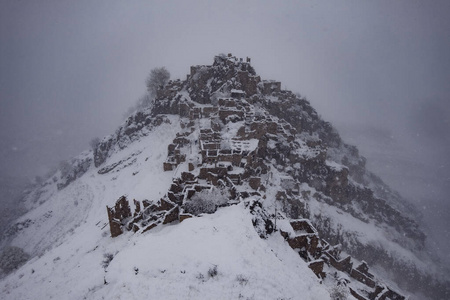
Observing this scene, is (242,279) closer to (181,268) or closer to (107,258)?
(181,268)

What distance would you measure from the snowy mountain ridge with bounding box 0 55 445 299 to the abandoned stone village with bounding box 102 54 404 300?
0.86ft

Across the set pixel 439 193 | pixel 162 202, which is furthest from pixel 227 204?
pixel 439 193

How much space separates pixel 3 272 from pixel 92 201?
18326mm

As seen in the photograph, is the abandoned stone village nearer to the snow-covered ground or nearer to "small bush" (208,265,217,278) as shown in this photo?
the snow-covered ground

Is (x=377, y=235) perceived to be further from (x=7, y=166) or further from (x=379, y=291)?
(x=7, y=166)

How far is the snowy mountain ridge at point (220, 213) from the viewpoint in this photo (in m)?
14.1

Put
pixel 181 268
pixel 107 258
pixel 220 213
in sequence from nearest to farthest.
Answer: pixel 181 268 < pixel 107 258 < pixel 220 213

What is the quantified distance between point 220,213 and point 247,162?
2813 cm

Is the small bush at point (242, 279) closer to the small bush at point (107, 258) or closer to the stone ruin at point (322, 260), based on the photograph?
the stone ruin at point (322, 260)

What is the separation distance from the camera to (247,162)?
4878 cm

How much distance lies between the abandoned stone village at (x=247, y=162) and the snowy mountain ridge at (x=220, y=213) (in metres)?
0.26

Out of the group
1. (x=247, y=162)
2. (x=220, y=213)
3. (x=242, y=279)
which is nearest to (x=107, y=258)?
(x=220, y=213)

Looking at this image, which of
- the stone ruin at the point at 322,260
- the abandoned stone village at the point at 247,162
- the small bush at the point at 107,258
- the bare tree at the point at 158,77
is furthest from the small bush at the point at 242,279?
the bare tree at the point at 158,77

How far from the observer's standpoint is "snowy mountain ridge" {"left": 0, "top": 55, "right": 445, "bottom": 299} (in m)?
14.1
